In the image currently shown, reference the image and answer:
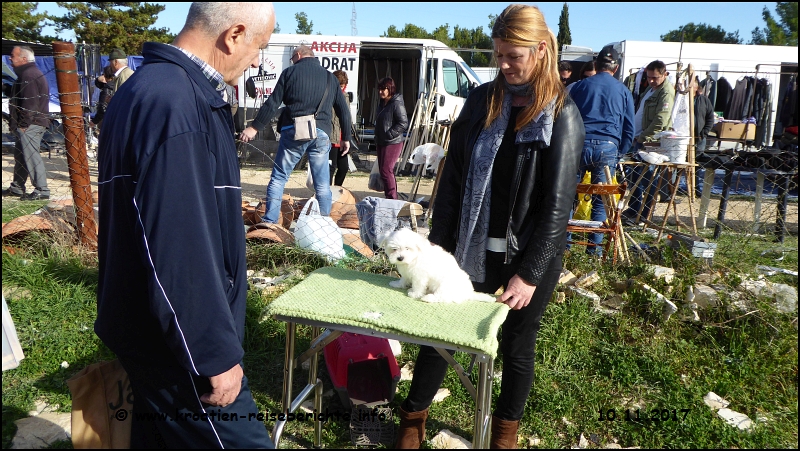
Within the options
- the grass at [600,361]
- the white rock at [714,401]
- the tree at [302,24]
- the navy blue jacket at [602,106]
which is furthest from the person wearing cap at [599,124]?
the tree at [302,24]

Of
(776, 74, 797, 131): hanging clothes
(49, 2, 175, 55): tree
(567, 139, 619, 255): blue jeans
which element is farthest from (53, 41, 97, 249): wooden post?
(49, 2, 175, 55): tree

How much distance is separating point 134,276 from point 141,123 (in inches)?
17.3

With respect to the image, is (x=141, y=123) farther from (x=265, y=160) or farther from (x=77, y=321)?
(x=265, y=160)

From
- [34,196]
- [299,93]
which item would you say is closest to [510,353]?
[299,93]

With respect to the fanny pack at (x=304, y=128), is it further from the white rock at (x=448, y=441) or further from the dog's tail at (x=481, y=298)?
the dog's tail at (x=481, y=298)

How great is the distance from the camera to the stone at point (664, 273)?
433cm

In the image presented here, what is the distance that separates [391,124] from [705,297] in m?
5.41

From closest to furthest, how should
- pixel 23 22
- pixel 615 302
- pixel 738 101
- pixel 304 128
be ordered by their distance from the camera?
pixel 615 302 < pixel 304 128 < pixel 738 101 < pixel 23 22

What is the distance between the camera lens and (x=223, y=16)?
5.46ft

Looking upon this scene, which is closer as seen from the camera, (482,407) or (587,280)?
(482,407)

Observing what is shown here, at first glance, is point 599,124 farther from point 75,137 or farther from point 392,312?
point 75,137

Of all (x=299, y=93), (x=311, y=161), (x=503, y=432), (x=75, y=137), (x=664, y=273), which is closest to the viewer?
(x=503, y=432)

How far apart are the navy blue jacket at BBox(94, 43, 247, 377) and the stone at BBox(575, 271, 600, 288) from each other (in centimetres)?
330

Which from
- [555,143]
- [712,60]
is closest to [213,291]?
[555,143]
